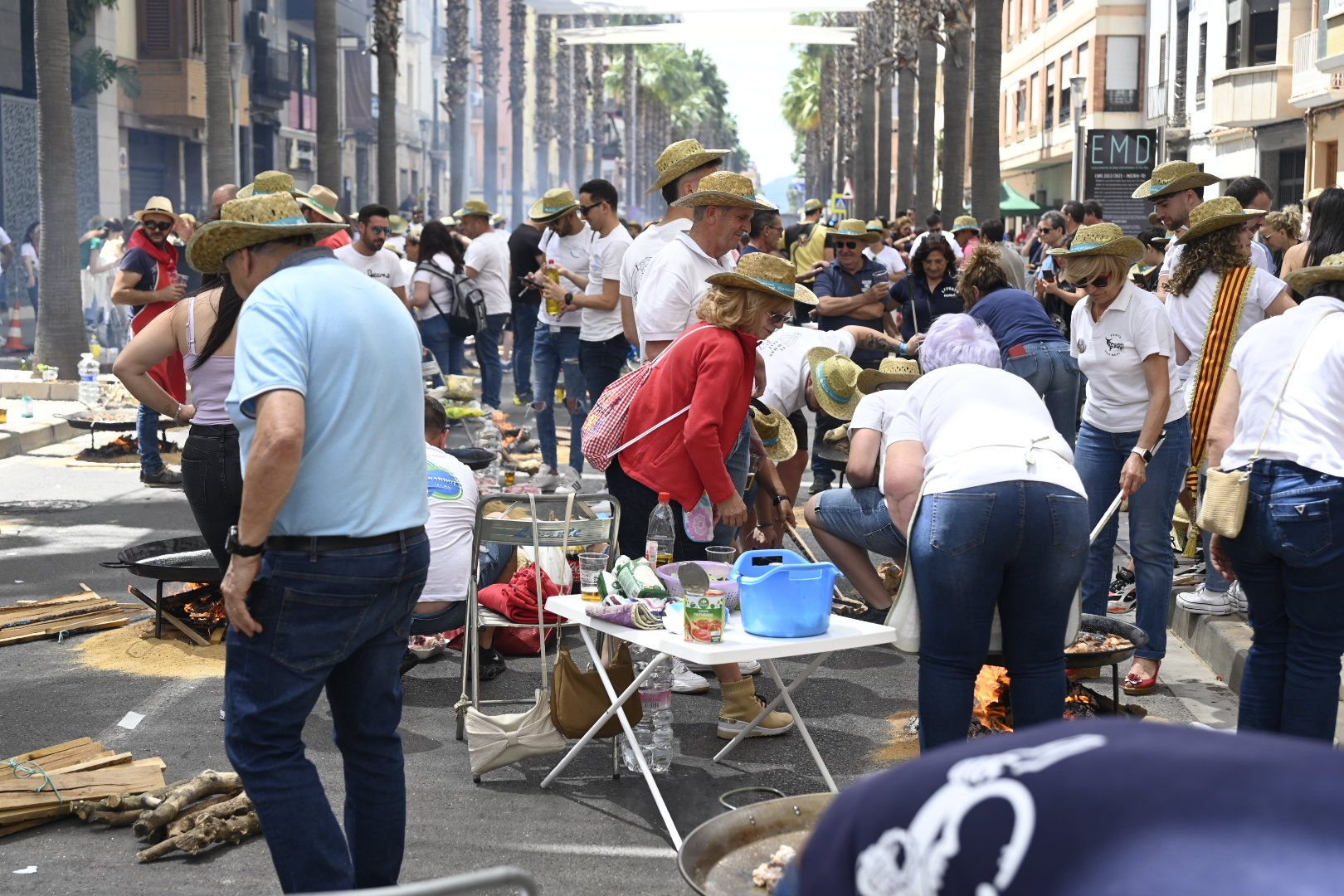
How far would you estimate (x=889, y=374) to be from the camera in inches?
320

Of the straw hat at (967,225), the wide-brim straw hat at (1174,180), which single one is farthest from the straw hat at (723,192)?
the straw hat at (967,225)

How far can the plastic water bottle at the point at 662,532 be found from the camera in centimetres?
594

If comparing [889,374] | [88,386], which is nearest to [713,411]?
[889,374]

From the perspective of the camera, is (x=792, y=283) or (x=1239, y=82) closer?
(x=792, y=283)

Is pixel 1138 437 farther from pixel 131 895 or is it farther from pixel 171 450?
pixel 171 450

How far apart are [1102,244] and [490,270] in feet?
30.1

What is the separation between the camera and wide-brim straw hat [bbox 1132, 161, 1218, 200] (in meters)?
8.02

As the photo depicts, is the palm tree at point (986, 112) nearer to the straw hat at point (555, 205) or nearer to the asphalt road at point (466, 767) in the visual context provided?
the straw hat at point (555, 205)

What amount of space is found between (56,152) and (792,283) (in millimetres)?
14608

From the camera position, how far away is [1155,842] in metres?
1.27

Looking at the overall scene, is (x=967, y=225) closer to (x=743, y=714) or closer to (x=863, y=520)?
(x=863, y=520)

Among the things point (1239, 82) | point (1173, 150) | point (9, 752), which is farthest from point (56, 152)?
point (1173, 150)

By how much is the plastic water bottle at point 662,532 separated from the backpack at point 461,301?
330 inches

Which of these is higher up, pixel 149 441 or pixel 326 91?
pixel 326 91
